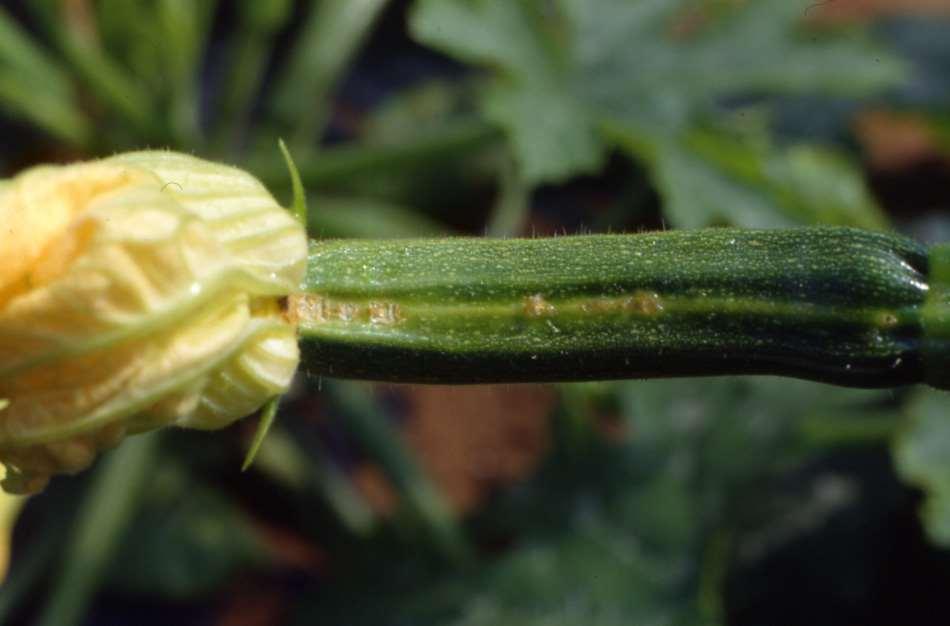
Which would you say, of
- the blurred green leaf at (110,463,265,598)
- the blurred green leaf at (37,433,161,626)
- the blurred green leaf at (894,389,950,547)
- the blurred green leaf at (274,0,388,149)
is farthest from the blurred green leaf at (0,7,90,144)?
the blurred green leaf at (894,389,950,547)

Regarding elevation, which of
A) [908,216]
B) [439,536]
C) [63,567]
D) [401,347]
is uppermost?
[908,216]

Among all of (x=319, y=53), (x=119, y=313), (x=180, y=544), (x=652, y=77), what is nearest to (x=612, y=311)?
(x=119, y=313)

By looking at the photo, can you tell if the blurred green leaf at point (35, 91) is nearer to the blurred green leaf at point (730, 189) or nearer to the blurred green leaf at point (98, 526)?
the blurred green leaf at point (98, 526)

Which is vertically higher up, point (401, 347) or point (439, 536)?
point (401, 347)

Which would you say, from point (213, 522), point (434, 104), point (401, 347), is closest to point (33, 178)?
point (401, 347)

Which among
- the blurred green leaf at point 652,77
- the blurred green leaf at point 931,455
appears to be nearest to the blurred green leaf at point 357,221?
the blurred green leaf at point 652,77

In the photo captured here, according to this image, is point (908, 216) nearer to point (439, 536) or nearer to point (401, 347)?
point (439, 536)
